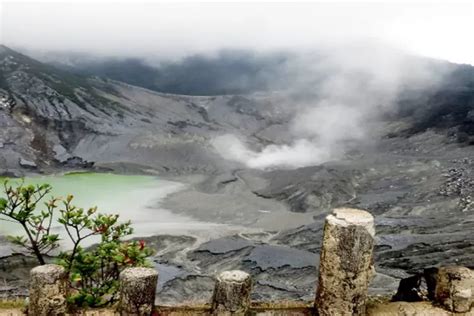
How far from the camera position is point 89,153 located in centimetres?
6944

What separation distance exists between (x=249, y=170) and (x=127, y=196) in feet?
66.8

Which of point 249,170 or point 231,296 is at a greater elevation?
point 231,296

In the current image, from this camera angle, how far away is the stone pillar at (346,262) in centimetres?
612

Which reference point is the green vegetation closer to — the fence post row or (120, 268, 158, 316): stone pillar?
the fence post row

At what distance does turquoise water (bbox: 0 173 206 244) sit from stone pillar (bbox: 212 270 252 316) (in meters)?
32.3

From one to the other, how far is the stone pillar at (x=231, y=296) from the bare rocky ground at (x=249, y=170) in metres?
17.9

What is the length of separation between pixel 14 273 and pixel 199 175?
3980 cm

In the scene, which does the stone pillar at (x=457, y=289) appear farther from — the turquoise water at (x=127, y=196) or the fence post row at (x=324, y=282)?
the turquoise water at (x=127, y=196)

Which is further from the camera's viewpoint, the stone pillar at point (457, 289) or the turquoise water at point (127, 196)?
the turquoise water at point (127, 196)

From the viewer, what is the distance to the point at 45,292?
6055mm

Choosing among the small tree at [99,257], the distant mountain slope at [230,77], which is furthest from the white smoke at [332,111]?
the small tree at [99,257]

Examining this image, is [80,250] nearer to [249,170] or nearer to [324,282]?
[324,282]

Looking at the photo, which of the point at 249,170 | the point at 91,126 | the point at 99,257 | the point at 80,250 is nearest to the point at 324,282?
the point at 99,257

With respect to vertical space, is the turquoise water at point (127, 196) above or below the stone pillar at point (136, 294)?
below
